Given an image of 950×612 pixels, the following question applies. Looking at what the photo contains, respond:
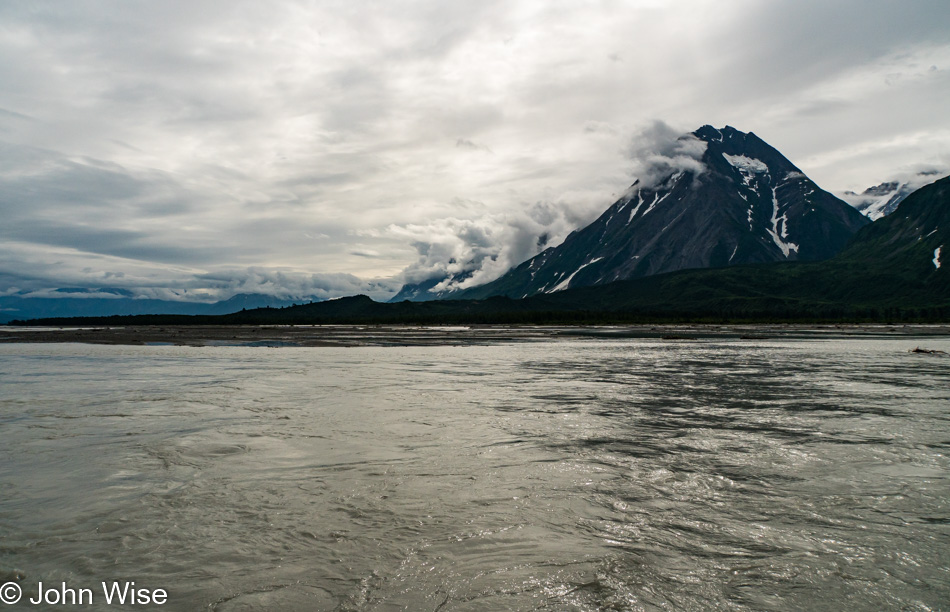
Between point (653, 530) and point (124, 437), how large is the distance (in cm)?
1990

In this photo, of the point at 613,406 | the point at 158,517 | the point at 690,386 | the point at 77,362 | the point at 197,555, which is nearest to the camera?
the point at 197,555

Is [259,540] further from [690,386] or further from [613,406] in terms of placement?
[690,386]

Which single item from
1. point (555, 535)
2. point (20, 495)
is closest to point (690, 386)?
point (555, 535)

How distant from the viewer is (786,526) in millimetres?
12211
